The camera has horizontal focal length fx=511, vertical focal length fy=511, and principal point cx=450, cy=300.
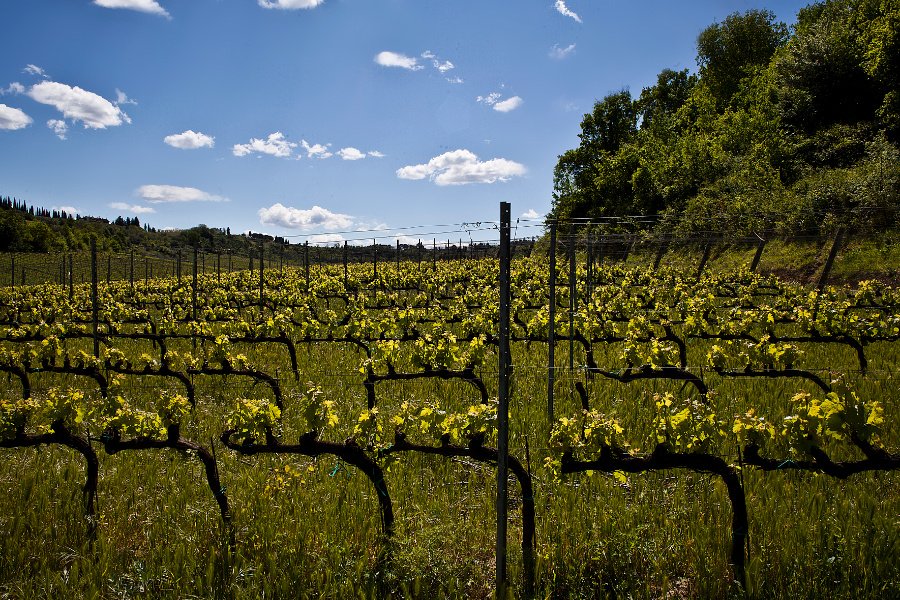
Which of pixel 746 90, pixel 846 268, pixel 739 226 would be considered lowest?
pixel 846 268

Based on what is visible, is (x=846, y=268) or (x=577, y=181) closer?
(x=846, y=268)

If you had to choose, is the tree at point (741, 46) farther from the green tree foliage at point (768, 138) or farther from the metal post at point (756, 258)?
the metal post at point (756, 258)

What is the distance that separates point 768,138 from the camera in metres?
32.9

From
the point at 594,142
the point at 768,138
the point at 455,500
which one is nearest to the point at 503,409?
the point at 455,500

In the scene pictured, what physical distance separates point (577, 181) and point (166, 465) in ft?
166

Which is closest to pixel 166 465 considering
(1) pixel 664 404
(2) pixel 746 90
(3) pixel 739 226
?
(1) pixel 664 404

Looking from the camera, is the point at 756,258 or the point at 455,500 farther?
the point at 756,258

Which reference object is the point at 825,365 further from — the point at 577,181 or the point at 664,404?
the point at 577,181

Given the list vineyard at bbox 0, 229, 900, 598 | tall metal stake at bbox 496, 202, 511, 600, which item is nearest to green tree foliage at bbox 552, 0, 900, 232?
vineyard at bbox 0, 229, 900, 598

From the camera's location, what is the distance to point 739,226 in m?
26.9

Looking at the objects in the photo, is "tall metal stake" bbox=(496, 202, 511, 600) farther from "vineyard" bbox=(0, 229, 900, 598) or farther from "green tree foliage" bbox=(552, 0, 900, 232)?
"green tree foliage" bbox=(552, 0, 900, 232)

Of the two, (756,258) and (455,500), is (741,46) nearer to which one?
(756,258)

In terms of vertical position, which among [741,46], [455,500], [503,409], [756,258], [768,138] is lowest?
[455,500]

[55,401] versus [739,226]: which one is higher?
[739,226]
